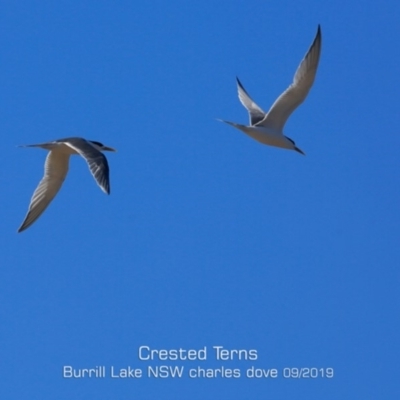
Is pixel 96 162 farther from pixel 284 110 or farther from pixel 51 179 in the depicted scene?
pixel 284 110

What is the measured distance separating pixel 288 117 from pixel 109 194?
3559 millimetres

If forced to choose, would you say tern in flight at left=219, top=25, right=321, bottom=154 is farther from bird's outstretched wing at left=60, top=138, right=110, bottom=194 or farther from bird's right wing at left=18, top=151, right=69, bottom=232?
bird's right wing at left=18, top=151, right=69, bottom=232

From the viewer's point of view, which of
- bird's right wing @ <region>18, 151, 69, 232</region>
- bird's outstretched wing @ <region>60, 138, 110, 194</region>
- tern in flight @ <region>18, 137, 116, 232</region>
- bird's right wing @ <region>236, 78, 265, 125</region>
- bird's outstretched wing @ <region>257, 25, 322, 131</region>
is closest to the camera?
bird's outstretched wing @ <region>60, 138, 110, 194</region>

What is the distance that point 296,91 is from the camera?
1288 cm

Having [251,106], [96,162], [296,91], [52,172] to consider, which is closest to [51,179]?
[52,172]

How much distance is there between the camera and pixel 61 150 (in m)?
13.2

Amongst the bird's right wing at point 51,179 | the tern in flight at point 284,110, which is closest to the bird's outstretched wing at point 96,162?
the bird's right wing at point 51,179

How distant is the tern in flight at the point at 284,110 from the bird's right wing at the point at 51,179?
7.75 feet

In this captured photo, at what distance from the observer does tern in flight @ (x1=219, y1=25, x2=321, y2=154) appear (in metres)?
12.6

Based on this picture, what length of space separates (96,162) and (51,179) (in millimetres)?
2038

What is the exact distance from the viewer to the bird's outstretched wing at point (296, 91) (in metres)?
12.6

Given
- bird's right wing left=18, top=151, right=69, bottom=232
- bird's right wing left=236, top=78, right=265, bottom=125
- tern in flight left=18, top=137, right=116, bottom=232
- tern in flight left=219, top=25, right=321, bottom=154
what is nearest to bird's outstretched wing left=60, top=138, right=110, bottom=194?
tern in flight left=18, top=137, right=116, bottom=232

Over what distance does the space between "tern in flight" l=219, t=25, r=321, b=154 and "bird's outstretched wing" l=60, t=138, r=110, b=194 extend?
162 centimetres

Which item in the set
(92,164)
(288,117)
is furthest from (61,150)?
(288,117)
